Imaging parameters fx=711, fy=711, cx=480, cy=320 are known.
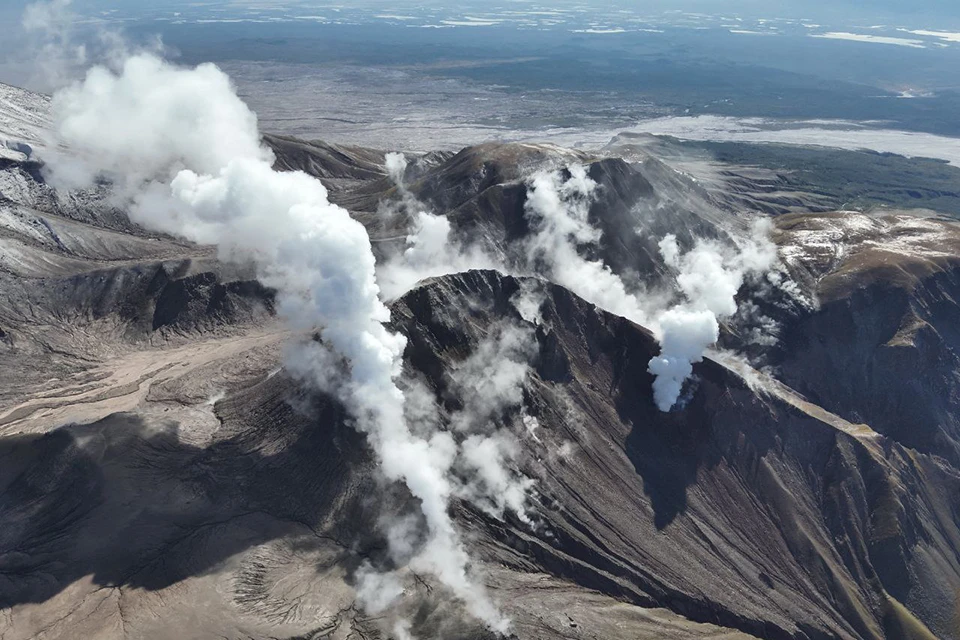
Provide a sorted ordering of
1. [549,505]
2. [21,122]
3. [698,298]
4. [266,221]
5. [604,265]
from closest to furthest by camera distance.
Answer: [549,505] → [266,221] → [698,298] → [604,265] → [21,122]

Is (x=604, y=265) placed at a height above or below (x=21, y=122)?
below

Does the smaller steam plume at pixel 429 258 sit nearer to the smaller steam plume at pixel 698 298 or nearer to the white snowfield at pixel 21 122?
the smaller steam plume at pixel 698 298

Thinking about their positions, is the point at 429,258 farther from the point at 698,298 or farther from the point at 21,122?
the point at 21,122

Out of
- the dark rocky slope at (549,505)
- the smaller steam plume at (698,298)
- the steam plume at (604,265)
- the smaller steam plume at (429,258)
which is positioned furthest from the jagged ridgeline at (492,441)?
the smaller steam plume at (698,298)

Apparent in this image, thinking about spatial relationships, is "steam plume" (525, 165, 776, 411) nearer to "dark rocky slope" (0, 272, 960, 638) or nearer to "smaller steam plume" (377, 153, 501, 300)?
"smaller steam plume" (377, 153, 501, 300)

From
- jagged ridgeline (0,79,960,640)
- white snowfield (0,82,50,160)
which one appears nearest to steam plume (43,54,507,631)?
jagged ridgeline (0,79,960,640)

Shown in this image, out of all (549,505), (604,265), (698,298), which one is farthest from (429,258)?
(549,505)


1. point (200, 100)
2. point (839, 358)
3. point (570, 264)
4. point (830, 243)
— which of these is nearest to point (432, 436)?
point (570, 264)
